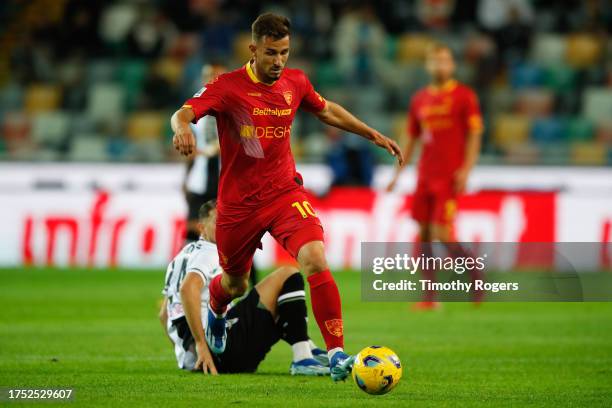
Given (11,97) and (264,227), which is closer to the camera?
(264,227)

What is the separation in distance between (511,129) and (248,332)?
11935mm

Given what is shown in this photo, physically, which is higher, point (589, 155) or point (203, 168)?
point (203, 168)

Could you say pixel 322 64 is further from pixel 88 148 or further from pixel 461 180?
pixel 461 180

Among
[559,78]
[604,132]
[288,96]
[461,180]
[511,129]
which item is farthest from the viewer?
[559,78]

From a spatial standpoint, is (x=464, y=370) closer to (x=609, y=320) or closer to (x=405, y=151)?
(x=609, y=320)

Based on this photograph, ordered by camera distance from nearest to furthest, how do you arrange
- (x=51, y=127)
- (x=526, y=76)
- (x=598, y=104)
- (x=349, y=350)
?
(x=349, y=350), (x=598, y=104), (x=51, y=127), (x=526, y=76)

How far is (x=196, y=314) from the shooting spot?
24.7ft

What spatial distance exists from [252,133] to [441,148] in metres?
5.68

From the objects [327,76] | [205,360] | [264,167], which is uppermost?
[327,76]

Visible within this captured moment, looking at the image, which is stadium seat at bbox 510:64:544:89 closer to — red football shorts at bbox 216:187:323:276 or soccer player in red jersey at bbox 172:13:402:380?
soccer player in red jersey at bbox 172:13:402:380

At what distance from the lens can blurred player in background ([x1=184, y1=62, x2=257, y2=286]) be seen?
36.1 ft

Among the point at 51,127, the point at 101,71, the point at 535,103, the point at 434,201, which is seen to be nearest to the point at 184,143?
the point at 434,201

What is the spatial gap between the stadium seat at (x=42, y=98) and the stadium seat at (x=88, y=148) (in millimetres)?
1418

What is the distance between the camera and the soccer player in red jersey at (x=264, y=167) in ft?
22.8
